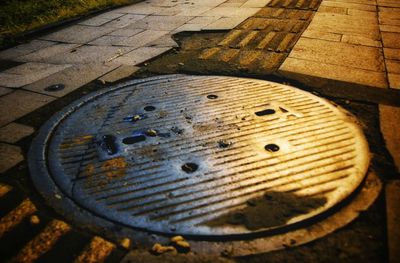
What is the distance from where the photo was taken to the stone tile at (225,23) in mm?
4355

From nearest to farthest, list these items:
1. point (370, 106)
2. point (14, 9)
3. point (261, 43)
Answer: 1. point (370, 106)
2. point (261, 43)
3. point (14, 9)

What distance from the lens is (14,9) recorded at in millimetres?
5312

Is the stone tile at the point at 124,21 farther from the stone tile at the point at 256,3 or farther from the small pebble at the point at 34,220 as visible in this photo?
the small pebble at the point at 34,220

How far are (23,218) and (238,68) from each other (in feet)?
7.47

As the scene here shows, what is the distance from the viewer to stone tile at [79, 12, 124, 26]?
15.6ft

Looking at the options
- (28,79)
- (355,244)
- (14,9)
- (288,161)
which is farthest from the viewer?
(14,9)

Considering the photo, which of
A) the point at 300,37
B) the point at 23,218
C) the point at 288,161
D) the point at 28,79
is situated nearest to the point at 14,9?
the point at 28,79

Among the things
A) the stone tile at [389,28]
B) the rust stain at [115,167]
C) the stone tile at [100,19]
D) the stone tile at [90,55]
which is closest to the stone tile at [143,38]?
the stone tile at [90,55]

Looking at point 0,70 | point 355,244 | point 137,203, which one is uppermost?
point 0,70

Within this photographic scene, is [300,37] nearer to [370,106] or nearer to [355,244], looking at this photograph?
[370,106]

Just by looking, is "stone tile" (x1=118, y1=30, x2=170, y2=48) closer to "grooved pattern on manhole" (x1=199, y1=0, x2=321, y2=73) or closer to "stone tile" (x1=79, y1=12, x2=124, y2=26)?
"grooved pattern on manhole" (x1=199, y1=0, x2=321, y2=73)

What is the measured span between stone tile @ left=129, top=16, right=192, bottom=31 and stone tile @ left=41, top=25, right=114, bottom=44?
0.46 metres

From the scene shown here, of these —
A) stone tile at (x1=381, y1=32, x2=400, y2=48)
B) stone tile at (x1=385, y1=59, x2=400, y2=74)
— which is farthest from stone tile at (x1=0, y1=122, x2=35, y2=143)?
stone tile at (x1=381, y1=32, x2=400, y2=48)

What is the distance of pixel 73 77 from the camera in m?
3.03
